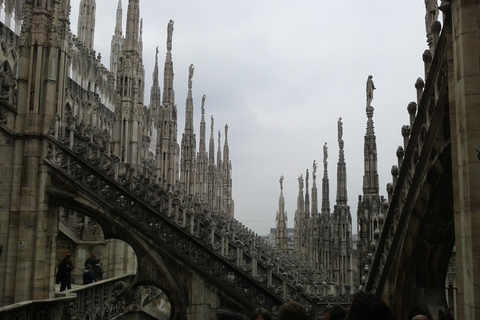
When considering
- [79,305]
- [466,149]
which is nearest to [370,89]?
[79,305]

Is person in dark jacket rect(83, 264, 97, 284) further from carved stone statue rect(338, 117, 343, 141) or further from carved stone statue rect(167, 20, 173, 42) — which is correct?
carved stone statue rect(167, 20, 173, 42)

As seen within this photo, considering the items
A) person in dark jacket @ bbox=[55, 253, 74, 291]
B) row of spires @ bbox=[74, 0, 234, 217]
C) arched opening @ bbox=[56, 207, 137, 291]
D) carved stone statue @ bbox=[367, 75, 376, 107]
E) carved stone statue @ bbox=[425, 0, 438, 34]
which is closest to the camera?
carved stone statue @ bbox=[425, 0, 438, 34]

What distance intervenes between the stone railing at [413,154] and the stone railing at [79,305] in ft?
18.9

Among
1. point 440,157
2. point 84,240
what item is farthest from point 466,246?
point 84,240

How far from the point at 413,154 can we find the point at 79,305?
8554 mm

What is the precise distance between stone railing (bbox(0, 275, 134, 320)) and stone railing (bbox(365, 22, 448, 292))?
5749mm

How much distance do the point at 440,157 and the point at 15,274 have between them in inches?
356

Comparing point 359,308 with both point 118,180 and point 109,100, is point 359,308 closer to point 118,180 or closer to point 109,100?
point 118,180

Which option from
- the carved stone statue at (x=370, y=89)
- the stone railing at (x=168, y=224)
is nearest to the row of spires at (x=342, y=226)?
the carved stone statue at (x=370, y=89)

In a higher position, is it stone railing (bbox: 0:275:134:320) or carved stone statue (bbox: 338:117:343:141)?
carved stone statue (bbox: 338:117:343:141)

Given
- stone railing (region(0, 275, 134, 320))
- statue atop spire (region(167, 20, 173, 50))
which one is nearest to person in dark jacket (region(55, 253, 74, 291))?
stone railing (region(0, 275, 134, 320))

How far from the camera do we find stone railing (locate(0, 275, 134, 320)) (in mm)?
8906

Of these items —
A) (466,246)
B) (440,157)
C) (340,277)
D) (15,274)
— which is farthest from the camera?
(340,277)

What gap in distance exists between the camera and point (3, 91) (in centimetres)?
1137
